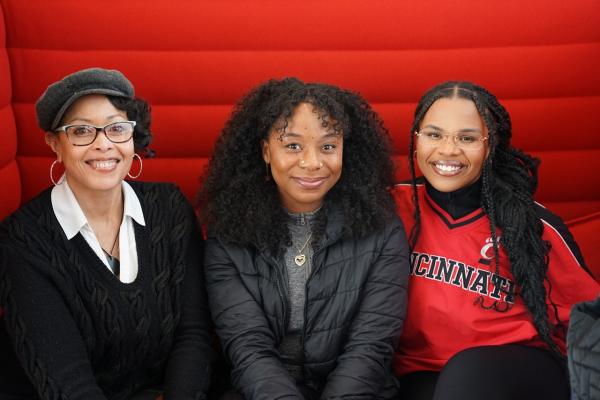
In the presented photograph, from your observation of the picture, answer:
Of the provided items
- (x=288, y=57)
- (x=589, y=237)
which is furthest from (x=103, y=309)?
(x=589, y=237)

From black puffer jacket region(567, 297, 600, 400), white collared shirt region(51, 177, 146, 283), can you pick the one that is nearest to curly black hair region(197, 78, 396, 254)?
white collared shirt region(51, 177, 146, 283)

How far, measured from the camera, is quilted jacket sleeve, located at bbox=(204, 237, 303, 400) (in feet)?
5.37

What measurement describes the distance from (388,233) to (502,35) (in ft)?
3.13

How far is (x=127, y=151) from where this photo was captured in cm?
173

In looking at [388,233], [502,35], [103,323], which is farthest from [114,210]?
[502,35]

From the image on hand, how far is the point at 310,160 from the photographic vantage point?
1.72 metres

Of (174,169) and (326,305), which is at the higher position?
(174,169)

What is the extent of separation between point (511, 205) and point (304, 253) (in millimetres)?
610

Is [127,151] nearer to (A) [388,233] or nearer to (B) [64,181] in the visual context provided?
(B) [64,181]

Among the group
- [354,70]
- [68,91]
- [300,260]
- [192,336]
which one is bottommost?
[192,336]

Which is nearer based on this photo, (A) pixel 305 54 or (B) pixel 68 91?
(B) pixel 68 91

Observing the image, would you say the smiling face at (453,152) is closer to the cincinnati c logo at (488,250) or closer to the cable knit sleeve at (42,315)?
the cincinnati c logo at (488,250)

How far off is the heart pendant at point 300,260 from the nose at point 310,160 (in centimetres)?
26

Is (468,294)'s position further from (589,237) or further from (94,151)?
(94,151)
